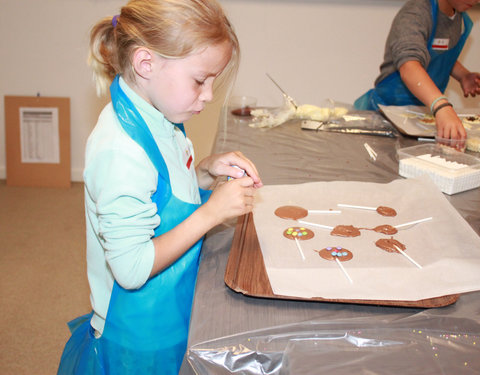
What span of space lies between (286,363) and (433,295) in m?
0.27

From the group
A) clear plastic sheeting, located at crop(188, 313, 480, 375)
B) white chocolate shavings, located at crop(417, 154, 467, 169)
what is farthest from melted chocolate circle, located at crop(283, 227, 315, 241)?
white chocolate shavings, located at crop(417, 154, 467, 169)

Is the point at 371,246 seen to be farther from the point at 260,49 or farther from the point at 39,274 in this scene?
the point at 260,49

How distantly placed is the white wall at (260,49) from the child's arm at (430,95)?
1.15 metres

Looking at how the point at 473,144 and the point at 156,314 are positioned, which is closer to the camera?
the point at 156,314

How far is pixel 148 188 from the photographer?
0.78m

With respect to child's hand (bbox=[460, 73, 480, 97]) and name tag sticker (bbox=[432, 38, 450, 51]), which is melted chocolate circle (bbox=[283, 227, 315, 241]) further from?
child's hand (bbox=[460, 73, 480, 97])

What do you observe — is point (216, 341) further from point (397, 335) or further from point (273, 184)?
point (273, 184)

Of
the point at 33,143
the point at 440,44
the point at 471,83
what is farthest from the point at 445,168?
the point at 33,143

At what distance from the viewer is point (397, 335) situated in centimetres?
67

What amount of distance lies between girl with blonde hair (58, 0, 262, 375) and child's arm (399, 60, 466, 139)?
839mm

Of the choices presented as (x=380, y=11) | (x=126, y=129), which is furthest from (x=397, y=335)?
(x=380, y=11)

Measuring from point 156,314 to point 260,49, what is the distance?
2.25 meters

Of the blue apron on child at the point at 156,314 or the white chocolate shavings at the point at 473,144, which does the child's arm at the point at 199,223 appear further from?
the white chocolate shavings at the point at 473,144

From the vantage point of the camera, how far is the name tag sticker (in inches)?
75.8
